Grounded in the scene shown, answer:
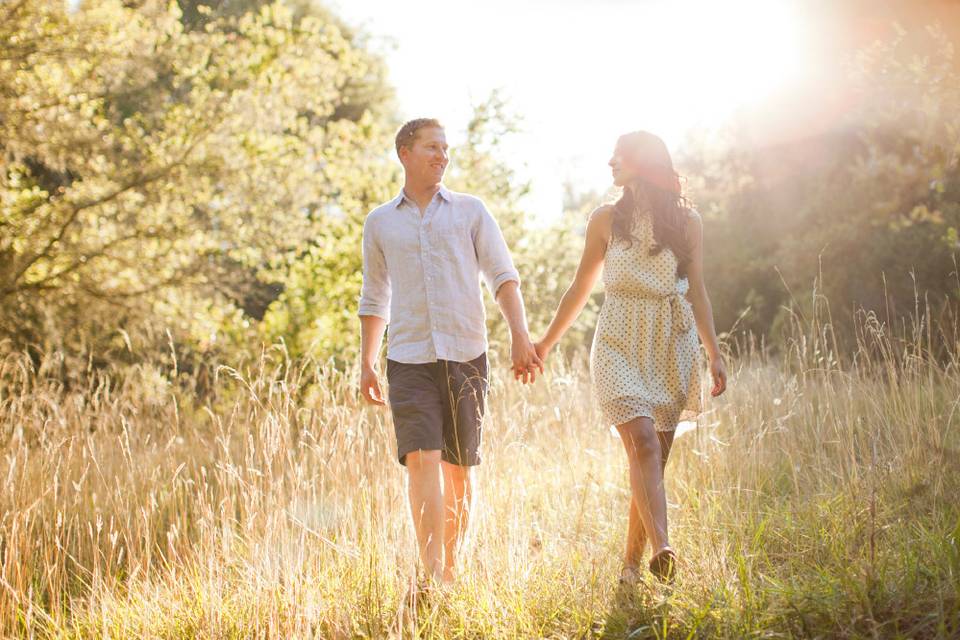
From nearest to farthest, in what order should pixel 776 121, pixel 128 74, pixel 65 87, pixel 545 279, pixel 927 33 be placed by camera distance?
pixel 927 33 < pixel 65 87 < pixel 128 74 < pixel 545 279 < pixel 776 121

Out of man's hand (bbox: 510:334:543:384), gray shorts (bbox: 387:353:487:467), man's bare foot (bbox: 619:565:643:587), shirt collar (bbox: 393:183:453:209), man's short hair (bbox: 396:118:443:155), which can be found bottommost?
man's bare foot (bbox: 619:565:643:587)

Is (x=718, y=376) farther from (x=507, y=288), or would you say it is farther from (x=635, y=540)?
(x=507, y=288)

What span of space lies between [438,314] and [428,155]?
0.67m

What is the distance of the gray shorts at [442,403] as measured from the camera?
144 inches

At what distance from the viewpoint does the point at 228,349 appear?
1192 cm

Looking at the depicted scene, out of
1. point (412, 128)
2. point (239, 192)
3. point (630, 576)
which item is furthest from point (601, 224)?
point (239, 192)

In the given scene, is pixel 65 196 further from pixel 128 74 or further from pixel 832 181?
pixel 832 181

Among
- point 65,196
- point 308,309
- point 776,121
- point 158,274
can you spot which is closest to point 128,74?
point 65,196

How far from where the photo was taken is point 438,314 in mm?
3781

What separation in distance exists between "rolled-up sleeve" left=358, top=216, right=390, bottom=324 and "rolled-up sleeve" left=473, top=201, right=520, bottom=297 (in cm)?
42

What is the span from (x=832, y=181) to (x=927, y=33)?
7.05 meters

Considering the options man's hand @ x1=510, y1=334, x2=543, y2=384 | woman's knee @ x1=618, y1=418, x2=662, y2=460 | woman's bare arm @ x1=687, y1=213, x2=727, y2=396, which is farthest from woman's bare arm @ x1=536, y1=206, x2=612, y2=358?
woman's knee @ x1=618, y1=418, x2=662, y2=460

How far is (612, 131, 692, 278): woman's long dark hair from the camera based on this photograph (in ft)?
12.2

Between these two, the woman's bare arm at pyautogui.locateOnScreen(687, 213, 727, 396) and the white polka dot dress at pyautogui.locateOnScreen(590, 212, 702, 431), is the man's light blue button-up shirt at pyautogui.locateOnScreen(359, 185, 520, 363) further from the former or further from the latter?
the woman's bare arm at pyautogui.locateOnScreen(687, 213, 727, 396)
